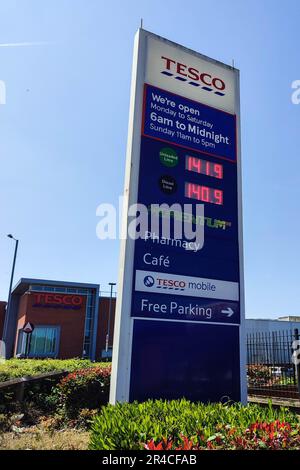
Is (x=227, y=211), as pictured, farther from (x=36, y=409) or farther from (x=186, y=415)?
(x=36, y=409)

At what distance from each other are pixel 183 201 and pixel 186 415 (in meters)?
4.68

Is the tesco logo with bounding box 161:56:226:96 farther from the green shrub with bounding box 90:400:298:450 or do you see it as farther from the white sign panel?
the green shrub with bounding box 90:400:298:450

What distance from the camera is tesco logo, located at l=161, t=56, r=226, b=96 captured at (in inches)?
359

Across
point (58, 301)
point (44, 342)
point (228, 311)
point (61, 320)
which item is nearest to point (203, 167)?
point (228, 311)

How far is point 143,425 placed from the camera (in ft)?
13.2

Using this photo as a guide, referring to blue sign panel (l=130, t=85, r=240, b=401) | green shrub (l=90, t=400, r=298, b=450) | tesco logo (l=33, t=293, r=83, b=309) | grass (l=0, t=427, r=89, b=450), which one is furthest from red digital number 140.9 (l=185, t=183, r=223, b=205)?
tesco logo (l=33, t=293, r=83, b=309)

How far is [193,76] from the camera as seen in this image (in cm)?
940

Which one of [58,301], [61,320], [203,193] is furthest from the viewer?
[58,301]

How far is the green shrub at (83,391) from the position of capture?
8.53 metres

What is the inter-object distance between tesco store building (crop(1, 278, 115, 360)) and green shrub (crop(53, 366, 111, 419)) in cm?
2551

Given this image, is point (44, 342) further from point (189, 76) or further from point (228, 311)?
point (189, 76)

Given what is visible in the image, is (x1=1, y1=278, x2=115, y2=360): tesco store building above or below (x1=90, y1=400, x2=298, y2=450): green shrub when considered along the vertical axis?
above

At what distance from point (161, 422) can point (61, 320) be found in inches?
1261

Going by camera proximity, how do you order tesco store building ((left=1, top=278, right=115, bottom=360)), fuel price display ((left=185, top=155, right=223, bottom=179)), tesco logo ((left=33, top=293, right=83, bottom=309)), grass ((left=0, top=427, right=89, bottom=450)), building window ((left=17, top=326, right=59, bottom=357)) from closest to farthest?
grass ((left=0, top=427, right=89, bottom=450)) → fuel price display ((left=185, top=155, right=223, bottom=179)) → building window ((left=17, top=326, right=59, bottom=357)) → tesco store building ((left=1, top=278, right=115, bottom=360)) → tesco logo ((left=33, top=293, right=83, bottom=309))
